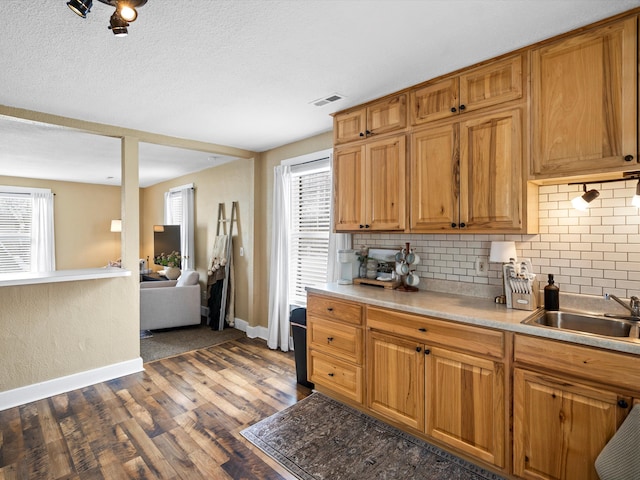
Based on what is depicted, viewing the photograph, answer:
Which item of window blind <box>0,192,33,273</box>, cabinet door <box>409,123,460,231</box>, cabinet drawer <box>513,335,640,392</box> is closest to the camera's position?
cabinet drawer <box>513,335,640,392</box>

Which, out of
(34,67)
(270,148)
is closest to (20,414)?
(34,67)

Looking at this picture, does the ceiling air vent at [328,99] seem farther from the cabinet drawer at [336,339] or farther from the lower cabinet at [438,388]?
the cabinet drawer at [336,339]

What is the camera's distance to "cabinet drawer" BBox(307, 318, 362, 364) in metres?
2.65

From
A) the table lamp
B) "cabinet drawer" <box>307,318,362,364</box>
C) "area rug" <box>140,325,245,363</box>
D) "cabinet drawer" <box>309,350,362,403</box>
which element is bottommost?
"area rug" <box>140,325,245,363</box>

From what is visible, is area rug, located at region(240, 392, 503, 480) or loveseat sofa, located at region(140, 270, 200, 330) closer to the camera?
area rug, located at region(240, 392, 503, 480)

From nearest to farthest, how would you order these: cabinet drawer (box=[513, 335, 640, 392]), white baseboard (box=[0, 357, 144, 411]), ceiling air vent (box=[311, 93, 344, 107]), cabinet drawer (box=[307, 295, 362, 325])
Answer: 1. cabinet drawer (box=[513, 335, 640, 392])
2. cabinet drawer (box=[307, 295, 362, 325])
3. ceiling air vent (box=[311, 93, 344, 107])
4. white baseboard (box=[0, 357, 144, 411])

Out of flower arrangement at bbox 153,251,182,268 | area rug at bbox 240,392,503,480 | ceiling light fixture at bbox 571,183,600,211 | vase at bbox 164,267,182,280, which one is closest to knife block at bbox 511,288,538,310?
ceiling light fixture at bbox 571,183,600,211

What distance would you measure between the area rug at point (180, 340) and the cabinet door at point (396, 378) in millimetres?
2599

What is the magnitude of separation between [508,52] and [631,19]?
1.83 feet

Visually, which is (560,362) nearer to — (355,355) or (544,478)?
(544,478)

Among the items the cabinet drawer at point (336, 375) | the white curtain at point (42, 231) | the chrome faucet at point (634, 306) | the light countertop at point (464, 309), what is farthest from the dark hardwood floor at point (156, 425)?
the white curtain at point (42, 231)

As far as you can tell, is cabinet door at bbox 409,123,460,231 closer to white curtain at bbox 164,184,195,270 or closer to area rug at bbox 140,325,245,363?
area rug at bbox 140,325,245,363

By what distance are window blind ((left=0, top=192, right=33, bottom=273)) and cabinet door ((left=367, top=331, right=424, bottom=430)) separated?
7.36m

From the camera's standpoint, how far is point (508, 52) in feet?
6.96
